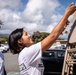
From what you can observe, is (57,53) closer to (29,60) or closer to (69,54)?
(69,54)

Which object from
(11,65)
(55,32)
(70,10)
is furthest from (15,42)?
(11,65)

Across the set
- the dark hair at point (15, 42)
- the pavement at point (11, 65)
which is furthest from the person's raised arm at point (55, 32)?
the pavement at point (11, 65)

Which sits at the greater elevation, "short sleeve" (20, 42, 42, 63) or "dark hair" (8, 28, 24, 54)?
"dark hair" (8, 28, 24, 54)

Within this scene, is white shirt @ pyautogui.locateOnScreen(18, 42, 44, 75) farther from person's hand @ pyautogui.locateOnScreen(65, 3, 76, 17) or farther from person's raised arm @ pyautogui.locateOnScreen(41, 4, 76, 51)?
person's hand @ pyautogui.locateOnScreen(65, 3, 76, 17)

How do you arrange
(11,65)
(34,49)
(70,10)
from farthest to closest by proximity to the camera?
(11,65) < (70,10) < (34,49)

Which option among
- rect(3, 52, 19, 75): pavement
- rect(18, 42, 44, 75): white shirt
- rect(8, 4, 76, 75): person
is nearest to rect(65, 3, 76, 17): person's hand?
rect(8, 4, 76, 75): person

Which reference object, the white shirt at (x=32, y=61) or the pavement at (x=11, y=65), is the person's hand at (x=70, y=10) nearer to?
the white shirt at (x=32, y=61)

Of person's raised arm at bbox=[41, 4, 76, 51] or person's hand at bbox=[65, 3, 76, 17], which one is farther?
person's hand at bbox=[65, 3, 76, 17]

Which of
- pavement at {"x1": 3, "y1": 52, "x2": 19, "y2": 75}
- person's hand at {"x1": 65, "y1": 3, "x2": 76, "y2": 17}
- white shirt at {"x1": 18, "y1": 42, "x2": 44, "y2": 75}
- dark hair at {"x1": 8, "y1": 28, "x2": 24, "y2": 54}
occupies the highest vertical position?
person's hand at {"x1": 65, "y1": 3, "x2": 76, "y2": 17}

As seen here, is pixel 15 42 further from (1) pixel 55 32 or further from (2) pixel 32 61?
(1) pixel 55 32

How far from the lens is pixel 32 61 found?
3.14 metres

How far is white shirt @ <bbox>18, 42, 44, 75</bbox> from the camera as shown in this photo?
3.10 m

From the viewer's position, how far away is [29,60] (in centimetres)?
314

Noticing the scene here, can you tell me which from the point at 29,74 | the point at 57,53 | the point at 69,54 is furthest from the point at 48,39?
the point at 57,53
